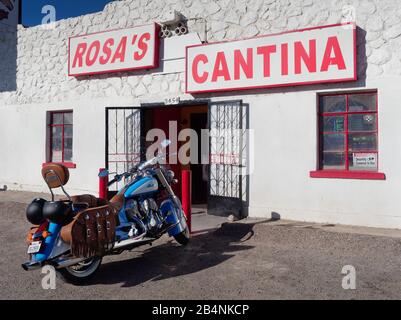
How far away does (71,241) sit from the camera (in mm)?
4051

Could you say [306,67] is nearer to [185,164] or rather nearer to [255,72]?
[255,72]

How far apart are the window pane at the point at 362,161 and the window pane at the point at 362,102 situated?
0.81 metres

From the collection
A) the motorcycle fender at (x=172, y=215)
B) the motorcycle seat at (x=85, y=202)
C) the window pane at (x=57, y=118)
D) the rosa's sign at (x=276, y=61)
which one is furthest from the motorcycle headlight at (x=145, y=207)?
the window pane at (x=57, y=118)

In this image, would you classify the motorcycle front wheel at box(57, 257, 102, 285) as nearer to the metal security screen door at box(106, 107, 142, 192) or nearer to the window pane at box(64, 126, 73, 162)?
the metal security screen door at box(106, 107, 142, 192)

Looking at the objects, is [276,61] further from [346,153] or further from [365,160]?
[365,160]

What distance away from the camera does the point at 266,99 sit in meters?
7.81

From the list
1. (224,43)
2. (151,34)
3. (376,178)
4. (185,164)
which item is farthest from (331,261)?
(151,34)

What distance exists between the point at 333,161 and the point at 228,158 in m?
2.05

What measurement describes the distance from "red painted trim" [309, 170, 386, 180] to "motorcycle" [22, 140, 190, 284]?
301cm

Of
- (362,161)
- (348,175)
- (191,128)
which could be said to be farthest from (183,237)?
(191,128)

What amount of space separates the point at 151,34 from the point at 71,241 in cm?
614

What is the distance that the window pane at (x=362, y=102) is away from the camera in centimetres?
708

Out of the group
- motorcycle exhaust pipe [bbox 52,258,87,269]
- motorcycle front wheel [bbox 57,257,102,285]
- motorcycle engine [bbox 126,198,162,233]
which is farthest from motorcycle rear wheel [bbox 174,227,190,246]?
motorcycle exhaust pipe [bbox 52,258,87,269]

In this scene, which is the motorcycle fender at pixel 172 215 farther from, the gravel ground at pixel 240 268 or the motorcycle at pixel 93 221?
the gravel ground at pixel 240 268
